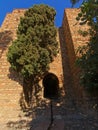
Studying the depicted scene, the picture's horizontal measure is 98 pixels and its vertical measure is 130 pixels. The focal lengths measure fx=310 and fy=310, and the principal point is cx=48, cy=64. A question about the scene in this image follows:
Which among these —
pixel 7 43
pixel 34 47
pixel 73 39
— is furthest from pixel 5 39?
pixel 73 39

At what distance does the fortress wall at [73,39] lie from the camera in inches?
416

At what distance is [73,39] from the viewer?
11391 millimetres

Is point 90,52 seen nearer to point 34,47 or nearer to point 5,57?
point 34,47

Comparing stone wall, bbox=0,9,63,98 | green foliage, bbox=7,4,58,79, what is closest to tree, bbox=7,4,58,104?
green foliage, bbox=7,4,58,79

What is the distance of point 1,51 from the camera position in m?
11.5

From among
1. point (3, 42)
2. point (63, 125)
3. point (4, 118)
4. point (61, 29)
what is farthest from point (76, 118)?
point (61, 29)

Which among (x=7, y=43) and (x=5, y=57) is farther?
(x=7, y=43)

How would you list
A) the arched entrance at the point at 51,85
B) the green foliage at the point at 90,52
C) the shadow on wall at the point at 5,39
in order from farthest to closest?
the shadow on wall at the point at 5,39
the arched entrance at the point at 51,85
the green foliage at the point at 90,52

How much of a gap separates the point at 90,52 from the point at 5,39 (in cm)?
487

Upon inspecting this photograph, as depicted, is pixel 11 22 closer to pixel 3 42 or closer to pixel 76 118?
pixel 3 42

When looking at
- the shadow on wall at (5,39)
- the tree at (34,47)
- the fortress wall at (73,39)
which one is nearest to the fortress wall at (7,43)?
the shadow on wall at (5,39)

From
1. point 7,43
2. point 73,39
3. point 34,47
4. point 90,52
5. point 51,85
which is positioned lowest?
point 51,85

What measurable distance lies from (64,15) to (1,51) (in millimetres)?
3687

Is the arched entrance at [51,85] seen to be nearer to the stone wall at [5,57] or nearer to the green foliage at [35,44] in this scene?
the stone wall at [5,57]
